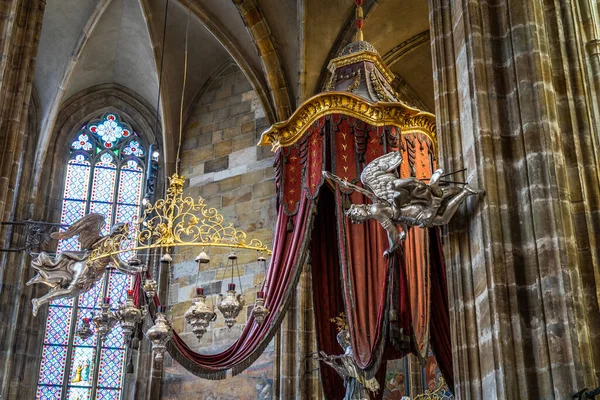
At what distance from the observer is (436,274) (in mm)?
9867

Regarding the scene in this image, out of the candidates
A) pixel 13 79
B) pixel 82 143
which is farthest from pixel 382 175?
pixel 82 143

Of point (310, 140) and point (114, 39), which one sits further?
point (114, 39)

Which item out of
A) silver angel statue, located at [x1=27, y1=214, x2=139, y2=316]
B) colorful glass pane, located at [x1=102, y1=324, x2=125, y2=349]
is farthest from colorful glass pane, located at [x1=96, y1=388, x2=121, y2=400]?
silver angel statue, located at [x1=27, y1=214, x2=139, y2=316]

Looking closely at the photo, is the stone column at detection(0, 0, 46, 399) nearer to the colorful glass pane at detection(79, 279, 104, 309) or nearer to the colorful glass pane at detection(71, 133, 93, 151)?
the colorful glass pane at detection(79, 279, 104, 309)

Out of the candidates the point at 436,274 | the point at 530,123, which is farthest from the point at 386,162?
the point at 436,274

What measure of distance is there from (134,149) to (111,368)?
386cm

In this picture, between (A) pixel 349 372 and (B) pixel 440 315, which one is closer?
(B) pixel 440 315

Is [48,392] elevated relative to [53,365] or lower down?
lower down

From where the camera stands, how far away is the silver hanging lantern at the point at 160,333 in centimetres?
918

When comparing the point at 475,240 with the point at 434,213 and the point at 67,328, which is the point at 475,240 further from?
the point at 67,328

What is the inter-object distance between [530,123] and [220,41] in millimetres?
8300

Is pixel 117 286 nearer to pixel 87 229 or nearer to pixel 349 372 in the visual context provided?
pixel 87 229

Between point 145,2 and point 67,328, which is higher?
point 145,2

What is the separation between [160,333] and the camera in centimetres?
919
